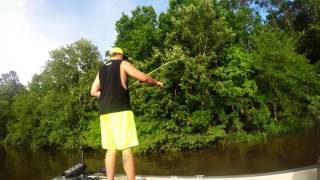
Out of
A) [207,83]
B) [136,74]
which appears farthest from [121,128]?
[207,83]

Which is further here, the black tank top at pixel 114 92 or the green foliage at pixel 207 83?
the green foliage at pixel 207 83

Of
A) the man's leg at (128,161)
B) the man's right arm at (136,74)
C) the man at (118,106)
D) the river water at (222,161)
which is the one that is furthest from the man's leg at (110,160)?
the river water at (222,161)

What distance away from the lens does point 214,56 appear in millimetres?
34781

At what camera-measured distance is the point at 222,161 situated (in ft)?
88.0

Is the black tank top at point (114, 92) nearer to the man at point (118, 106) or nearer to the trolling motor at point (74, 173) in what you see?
the man at point (118, 106)

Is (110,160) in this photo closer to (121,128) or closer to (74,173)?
(121,128)

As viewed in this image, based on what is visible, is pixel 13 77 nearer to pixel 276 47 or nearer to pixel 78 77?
pixel 78 77

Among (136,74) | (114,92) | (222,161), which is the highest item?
(136,74)

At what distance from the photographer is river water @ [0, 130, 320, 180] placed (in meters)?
23.9

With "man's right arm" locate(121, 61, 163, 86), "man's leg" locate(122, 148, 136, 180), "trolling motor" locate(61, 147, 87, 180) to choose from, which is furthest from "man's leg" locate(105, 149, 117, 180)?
"trolling motor" locate(61, 147, 87, 180)

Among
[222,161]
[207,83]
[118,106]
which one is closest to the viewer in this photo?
[118,106]

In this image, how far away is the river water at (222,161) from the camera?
23.9 metres

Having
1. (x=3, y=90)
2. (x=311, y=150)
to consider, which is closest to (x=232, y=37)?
(x=311, y=150)

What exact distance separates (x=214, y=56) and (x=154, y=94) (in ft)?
17.5
